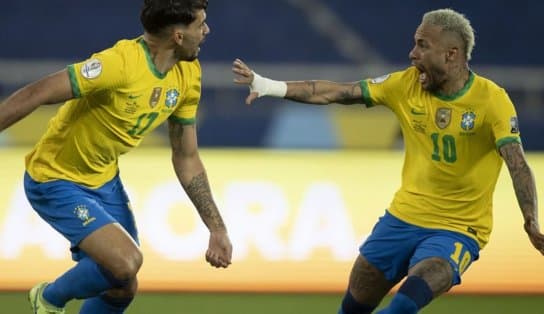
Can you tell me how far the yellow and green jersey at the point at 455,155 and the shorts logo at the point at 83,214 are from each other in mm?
1546

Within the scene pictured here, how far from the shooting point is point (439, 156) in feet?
19.6

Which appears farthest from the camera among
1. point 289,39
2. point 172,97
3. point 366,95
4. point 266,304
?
point 289,39

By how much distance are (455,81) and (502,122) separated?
13.4 inches

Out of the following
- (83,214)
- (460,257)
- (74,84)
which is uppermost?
(74,84)

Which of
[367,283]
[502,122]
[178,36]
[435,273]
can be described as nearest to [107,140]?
[178,36]

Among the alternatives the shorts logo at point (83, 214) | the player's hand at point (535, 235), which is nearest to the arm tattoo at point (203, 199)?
the shorts logo at point (83, 214)

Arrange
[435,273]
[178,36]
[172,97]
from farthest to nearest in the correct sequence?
[172,97] → [178,36] → [435,273]

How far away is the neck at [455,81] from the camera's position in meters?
6.00

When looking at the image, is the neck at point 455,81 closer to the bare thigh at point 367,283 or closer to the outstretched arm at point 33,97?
the bare thigh at point 367,283

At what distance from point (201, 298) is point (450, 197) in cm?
215

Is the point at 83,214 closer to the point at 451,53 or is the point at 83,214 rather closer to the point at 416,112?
the point at 416,112

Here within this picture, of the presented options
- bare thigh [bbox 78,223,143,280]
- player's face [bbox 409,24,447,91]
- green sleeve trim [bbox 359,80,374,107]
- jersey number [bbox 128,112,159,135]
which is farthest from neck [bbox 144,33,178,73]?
player's face [bbox 409,24,447,91]

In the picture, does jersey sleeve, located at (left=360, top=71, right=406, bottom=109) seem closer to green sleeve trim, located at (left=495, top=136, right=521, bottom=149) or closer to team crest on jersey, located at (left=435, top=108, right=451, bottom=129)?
team crest on jersey, located at (left=435, top=108, right=451, bottom=129)

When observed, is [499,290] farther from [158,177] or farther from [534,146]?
[534,146]
